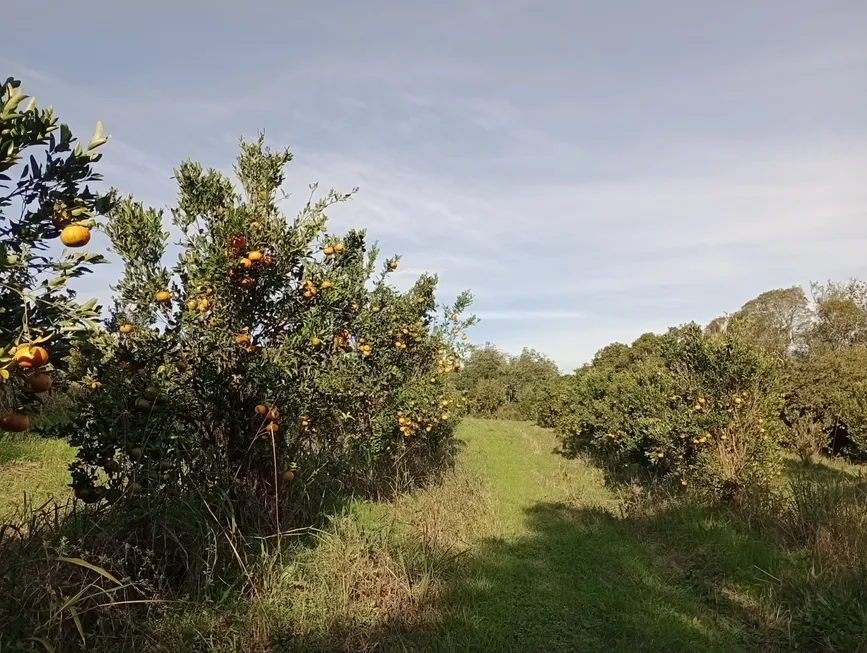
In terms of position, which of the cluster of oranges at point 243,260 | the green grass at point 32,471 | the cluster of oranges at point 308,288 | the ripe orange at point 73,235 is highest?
the cluster of oranges at point 243,260

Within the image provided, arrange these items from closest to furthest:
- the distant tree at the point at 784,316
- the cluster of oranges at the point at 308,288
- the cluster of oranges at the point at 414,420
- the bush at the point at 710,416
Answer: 1. the cluster of oranges at the point at 308,288
2. the cluster of oranges at the point at 414,420
3. the bush at the point at 710,416
4. the distant tree at the point at 784,316

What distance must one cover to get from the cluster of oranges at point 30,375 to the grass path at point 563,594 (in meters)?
2.92

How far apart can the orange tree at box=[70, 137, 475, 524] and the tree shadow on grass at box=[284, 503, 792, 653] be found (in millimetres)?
1446

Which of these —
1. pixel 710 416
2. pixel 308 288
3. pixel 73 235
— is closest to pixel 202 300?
pixel 308 288

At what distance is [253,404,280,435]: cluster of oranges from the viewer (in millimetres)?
4047

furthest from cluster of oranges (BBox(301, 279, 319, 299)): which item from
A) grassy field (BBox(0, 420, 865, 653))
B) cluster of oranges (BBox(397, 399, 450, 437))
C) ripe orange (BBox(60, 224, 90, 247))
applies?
cluster of oranges (BBox(397, 399, 450, 437))

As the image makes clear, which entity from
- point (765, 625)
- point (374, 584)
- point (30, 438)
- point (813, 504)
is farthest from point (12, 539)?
point (813, 504)

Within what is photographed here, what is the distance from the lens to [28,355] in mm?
1689

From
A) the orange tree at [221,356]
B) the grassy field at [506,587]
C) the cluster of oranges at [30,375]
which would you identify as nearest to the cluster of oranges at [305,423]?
the orange tree at [221,356]

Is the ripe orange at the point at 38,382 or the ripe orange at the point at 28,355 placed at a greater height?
the ripe orange at the point at 28,355

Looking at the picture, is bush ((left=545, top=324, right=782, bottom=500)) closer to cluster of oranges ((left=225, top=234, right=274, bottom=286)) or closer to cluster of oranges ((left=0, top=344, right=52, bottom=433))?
cluster of oranges ((left=225, top=234, right=274, bottom=286))

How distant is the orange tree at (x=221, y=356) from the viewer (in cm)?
367

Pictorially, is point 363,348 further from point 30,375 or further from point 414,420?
point 30,375

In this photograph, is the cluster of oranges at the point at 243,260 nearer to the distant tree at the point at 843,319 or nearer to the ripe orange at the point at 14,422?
the ripe orange at the point at 14,422
